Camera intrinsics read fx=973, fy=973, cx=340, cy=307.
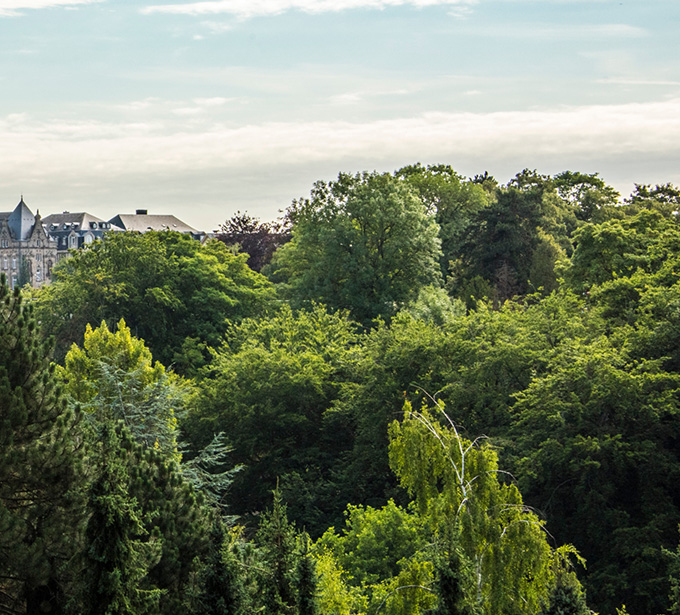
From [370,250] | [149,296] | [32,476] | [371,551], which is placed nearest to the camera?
[32,476]

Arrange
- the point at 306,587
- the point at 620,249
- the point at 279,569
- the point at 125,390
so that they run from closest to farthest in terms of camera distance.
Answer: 1. the point at 306,587
2. the point at 279,569
3. the point at 125,390
4. the point at 620,249

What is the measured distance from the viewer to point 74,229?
497 ft

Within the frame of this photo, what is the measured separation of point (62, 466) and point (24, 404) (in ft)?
3.49

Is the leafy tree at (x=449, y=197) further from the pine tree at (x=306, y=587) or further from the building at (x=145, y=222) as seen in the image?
the building at (x=145, y=222)

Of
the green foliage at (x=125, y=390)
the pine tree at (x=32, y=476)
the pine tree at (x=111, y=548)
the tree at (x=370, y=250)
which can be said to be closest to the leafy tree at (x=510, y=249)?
the tree at (x=370, y=250)

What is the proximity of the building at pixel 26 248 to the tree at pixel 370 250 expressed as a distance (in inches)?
4294

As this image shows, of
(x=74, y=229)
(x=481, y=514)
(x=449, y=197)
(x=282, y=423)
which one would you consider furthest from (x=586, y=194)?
(x=74, y=229)

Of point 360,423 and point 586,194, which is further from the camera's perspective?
point 586,194

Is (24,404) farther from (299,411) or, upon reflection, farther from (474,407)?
(299,411)

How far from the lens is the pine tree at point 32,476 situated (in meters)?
13.6

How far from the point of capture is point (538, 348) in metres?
29.0

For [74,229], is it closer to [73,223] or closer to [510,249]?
[73,223]

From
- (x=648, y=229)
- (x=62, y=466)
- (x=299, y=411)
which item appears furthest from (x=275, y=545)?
(x=648, y=229)

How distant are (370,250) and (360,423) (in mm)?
17606
